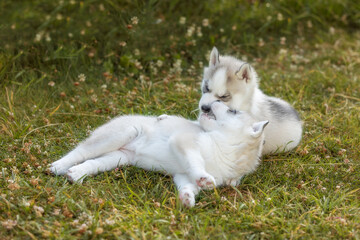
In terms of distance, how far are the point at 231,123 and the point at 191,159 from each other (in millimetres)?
542

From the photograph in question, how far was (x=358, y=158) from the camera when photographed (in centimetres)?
453

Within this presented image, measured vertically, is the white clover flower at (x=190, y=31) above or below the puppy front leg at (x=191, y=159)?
above

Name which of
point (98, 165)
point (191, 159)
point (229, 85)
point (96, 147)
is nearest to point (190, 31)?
point (229, 85)

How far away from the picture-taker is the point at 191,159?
Result: 3.62 meters

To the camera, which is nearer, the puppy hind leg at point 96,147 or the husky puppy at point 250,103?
the puppy hind leg at point 96,147

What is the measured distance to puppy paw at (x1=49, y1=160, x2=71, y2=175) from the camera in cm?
383

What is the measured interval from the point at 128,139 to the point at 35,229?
4.28 ft

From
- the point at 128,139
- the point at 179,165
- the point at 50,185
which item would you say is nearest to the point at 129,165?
the point at 128,139

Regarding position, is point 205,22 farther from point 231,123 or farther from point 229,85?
point 231,123

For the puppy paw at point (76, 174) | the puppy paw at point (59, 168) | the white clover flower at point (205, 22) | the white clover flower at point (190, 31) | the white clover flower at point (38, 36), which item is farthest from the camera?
the white clover flower at point (205, 22)

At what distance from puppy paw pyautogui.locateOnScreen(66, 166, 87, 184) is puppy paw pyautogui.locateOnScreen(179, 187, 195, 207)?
2.64 feet

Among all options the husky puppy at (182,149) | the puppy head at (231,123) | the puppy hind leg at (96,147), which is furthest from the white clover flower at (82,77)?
the puppy head at (231,123)

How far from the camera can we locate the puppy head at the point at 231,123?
3854mm

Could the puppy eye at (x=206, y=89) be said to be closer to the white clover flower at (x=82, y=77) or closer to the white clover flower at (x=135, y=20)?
the white clover flower at (x=82, y=77)
